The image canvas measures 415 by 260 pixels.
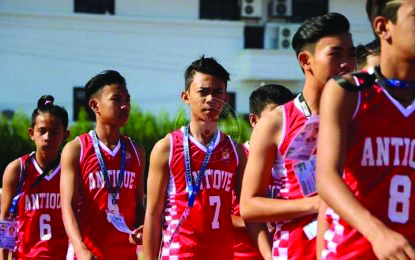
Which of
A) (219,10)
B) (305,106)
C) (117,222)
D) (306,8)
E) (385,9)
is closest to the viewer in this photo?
(385,9)

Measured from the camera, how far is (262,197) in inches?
193

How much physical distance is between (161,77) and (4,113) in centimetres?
534

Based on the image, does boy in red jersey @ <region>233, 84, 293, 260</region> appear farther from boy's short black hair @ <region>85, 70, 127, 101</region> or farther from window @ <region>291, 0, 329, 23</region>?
window @ <region>291, 0, 329, 23</region>

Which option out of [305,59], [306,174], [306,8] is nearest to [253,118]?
[305,59]

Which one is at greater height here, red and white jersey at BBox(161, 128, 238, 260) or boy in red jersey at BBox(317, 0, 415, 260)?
boy in red jersey at BBox(317, 0, 415, 260)

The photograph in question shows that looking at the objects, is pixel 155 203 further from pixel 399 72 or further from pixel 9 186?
pixel 399 72

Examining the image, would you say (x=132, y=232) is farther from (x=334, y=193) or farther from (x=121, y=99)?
(x=334, y=193)

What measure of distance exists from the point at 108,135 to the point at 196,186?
1.49m

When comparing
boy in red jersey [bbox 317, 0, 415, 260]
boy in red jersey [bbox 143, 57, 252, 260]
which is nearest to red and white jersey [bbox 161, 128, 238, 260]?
boy in red jersey [bbox 143, 57, 252, 260]

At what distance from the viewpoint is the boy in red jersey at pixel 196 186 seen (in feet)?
22.4

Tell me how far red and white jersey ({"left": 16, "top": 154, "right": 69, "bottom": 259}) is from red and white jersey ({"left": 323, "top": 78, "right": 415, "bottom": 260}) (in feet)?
17.1

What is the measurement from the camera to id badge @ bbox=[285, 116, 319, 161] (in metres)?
4.27

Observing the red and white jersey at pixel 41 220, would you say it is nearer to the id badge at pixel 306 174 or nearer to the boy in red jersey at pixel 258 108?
the boy in red jersey at pixel 258 108

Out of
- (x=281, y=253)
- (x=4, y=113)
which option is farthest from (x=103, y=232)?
(x=4, y=113)
